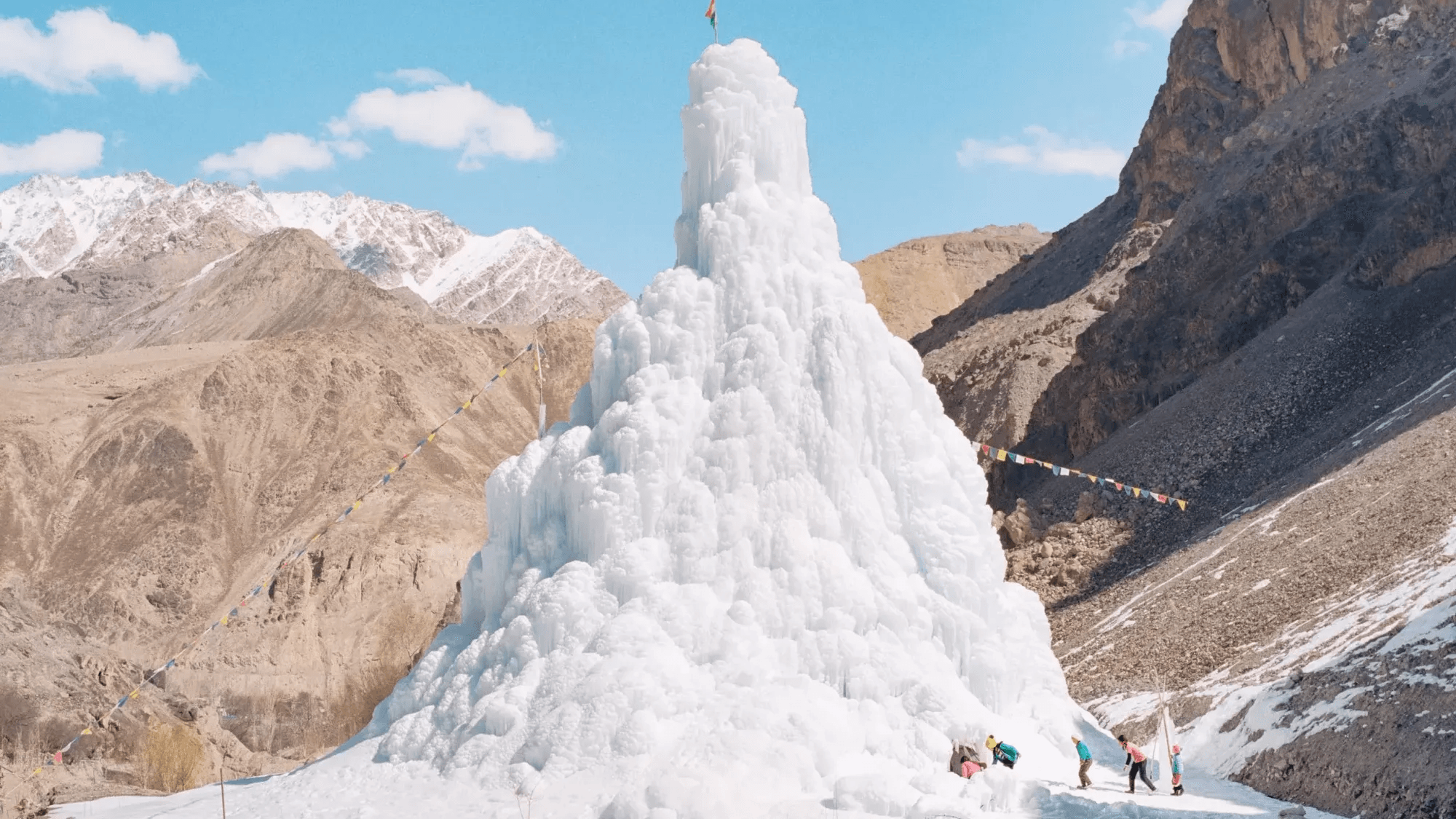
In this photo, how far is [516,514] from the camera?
22.3 metres

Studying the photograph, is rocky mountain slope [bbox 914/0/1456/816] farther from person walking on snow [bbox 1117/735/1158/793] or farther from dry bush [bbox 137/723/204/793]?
dry bush [bbox 137/723/204/793]

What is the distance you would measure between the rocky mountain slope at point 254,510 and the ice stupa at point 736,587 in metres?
18.4

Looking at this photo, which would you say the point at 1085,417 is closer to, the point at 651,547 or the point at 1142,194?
the point at 1142,194

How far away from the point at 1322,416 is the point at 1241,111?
31.2m

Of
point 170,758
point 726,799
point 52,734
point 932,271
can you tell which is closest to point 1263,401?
point 726,799

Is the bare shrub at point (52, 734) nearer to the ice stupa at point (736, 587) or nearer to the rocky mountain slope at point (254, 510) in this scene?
the rocky mountain slope at point (254, 510)

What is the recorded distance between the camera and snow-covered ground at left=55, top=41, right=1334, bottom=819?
1855 cm

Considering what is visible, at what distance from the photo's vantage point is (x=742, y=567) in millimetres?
20625

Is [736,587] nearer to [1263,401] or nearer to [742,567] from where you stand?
[742,567]

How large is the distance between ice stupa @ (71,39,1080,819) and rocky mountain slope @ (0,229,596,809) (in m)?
18.4

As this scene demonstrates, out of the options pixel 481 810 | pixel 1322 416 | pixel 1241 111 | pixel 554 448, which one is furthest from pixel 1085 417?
pixel 481 810

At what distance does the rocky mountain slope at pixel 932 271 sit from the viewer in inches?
4336

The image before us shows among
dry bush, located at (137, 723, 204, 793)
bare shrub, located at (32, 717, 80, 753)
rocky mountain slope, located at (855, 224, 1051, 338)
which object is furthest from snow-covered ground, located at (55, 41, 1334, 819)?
rocky mountain slope, located at (855, 224, 1051, 338)

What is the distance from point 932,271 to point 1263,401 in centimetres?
7235
